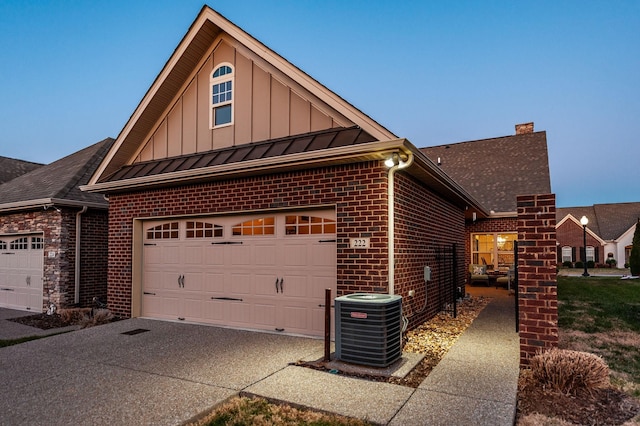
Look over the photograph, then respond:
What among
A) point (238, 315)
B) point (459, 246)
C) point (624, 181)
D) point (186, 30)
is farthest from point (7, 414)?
point (624, 181)

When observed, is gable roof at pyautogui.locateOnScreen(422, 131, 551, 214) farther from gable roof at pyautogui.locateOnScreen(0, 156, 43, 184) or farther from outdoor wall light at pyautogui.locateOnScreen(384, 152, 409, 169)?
gable roof at pyautogui.locateOnScreen(0, 156, 43, 184)

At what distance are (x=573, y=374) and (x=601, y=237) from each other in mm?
40809

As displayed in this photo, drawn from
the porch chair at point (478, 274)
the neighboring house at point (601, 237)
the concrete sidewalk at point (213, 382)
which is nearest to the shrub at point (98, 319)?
the concrete sidewalk at point (213, 382)

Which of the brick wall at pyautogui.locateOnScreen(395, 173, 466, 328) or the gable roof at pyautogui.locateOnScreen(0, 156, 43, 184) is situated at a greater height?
the gable roof at pyautogui.locateOnScreen(0, 156, 43, 184)

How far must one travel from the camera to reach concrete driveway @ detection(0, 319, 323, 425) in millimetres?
4148

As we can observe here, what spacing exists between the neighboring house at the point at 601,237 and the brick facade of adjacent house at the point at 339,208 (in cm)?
3446

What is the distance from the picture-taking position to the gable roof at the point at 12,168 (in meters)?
18.6

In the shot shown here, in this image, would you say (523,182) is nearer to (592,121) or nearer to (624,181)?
(624,181)

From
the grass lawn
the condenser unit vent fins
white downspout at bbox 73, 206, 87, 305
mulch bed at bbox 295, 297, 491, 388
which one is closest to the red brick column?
the grass lawn

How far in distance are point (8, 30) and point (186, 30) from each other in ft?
190

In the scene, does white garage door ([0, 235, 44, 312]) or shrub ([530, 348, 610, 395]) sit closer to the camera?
shrub ([530, 348, 610, 395])

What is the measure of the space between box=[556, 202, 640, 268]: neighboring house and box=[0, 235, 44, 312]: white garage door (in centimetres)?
4006

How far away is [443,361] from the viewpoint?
5.68m

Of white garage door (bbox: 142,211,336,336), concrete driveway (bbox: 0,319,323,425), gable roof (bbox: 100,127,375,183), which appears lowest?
concrete driveway (bbox: 0,319,323,425)
